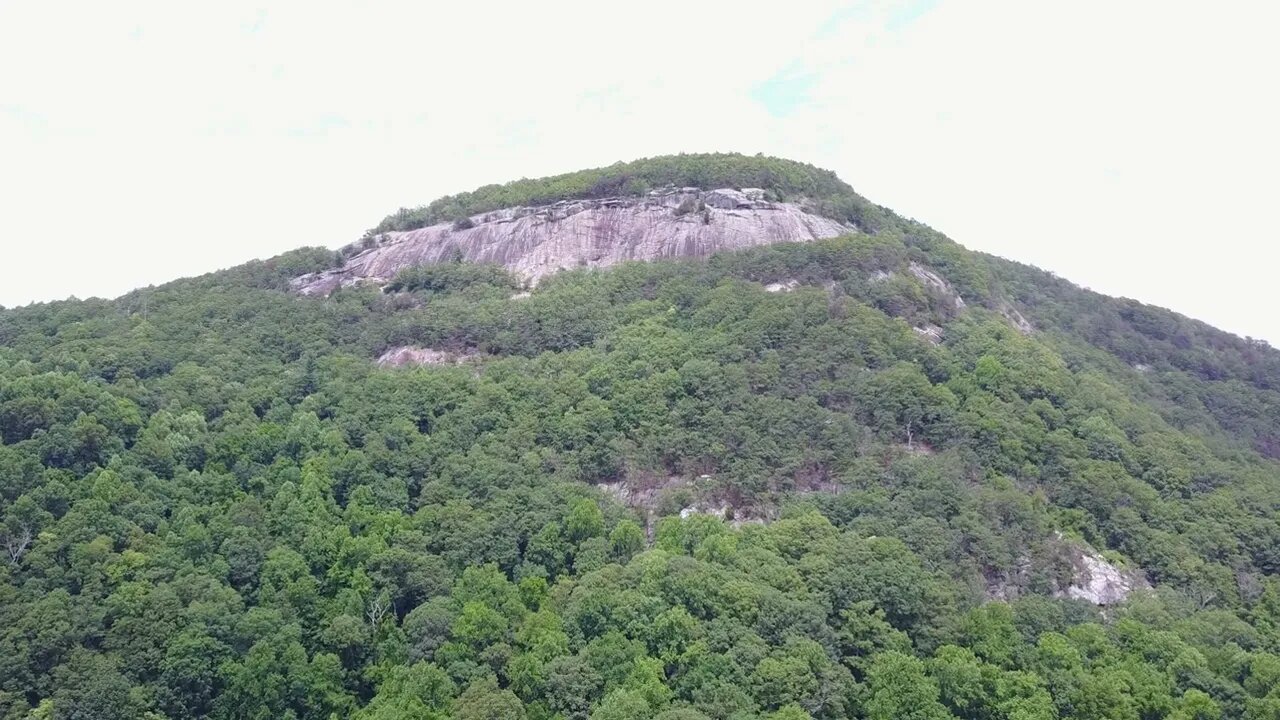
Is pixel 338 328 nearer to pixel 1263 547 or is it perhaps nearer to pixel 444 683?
pixel 444 683

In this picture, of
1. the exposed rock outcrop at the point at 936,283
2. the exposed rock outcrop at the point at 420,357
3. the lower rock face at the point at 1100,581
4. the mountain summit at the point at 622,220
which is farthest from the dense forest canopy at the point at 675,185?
the lower rock face at the point at 1100,581

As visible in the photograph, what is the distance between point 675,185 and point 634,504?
132 feet

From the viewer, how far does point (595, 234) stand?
3438 inches

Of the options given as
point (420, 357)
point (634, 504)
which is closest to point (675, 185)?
point (420, 357)

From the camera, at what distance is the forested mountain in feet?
149

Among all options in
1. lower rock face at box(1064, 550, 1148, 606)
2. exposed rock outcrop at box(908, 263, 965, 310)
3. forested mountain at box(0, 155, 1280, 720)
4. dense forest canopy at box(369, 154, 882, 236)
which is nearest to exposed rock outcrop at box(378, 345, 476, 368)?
forested mountain at box(0, 155, 1280, 720)

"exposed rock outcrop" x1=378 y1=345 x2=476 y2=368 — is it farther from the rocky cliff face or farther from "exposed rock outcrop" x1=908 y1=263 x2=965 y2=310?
"exposed rock outcrop" x1=908 y1=263 x2=965 y2=310

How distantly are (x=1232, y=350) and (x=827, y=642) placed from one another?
65156 mm

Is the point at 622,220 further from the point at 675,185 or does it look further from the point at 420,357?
the point at 420,357

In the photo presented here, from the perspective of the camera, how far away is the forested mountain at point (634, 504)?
149 ft

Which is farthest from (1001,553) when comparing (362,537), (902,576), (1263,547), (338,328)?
(338,328)

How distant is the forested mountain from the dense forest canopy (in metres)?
9.83

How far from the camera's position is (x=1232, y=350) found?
89875mm

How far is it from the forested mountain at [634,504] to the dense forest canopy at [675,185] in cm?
983
